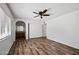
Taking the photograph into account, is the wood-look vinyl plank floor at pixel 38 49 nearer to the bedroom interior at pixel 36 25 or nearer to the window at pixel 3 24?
the bedroom interior at pixel 36 25

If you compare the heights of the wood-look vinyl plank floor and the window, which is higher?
the window

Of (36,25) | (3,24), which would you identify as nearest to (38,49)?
(36,25)

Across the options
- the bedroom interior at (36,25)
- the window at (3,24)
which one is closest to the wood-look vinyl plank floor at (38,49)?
the bedroom interior at (36,25)

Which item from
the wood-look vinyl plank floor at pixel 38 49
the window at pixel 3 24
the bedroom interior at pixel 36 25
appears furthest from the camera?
the bedroom interior at pixel 36 25

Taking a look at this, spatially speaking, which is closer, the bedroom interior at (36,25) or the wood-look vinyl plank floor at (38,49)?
the wood-look vinyl plank floor at (38,49)

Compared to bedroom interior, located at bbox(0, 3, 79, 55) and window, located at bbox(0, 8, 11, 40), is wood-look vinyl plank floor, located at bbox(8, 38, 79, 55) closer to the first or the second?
bedroom interior, located at bbox(0, 3, 79, 55)

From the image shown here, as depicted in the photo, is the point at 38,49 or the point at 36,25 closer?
the point at 38,49

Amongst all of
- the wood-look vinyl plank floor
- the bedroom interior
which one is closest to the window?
the bedroom interior

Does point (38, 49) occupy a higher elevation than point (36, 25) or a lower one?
lower

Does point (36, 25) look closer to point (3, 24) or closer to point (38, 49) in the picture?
point (38, 49)

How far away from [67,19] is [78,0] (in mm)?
1722

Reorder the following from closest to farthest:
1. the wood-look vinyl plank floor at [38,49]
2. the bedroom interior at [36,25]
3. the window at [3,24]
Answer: the wood-look vinyl plank floor at [38,49] → the window at [3,24] → the bedroom interior at [36,25]
